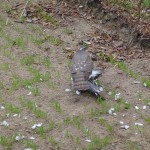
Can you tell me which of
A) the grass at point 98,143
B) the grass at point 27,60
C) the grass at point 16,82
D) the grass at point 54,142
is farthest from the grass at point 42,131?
the grass at point 27,60

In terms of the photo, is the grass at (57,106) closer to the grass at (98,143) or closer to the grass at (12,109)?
the grass at (12,109)

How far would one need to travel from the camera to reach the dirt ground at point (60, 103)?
6940 mm

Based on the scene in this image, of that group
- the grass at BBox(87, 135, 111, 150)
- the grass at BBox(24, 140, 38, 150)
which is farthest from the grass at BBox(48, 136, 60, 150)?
the grass at BBox(87, 135, 111, 150)

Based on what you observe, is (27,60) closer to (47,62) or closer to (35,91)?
(47,62)

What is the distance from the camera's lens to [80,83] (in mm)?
7656

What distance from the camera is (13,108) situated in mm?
7711

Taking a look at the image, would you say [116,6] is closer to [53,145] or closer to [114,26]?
[114,26]

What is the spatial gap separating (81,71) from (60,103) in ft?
2.02

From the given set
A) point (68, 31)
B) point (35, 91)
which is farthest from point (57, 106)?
point (68, 31)

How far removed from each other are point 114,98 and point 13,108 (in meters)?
1.65

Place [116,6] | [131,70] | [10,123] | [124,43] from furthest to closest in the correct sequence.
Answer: [116,6]
[124,43]
[131,70]
[10,123]

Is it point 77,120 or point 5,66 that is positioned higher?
point 5,66

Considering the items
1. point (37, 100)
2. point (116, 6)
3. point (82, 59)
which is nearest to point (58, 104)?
point (37, 100)

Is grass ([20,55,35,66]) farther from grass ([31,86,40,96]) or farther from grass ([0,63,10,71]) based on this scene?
grass ([31,86,40,96])
